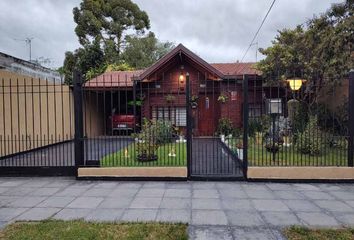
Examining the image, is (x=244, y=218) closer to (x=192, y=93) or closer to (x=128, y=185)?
(x=128, y=185)

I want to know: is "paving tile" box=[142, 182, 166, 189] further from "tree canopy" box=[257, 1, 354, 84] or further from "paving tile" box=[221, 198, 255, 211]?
"tree canopy" box=[257, 1, 354, 84]

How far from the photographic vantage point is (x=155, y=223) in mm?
4617

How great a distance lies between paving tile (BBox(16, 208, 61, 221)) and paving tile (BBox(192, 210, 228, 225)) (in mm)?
2306

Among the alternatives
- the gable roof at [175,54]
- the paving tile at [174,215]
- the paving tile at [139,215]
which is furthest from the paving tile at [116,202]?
the gable roof at [175,54]

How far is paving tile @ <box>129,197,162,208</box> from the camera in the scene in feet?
18.0

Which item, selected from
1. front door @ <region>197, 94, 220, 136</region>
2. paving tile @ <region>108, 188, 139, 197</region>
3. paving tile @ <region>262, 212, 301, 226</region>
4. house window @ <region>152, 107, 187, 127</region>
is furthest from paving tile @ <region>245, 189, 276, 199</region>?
front door @ <region>197, 94, 220, 136</region>

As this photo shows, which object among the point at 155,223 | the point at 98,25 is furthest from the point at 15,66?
the point at 98,25

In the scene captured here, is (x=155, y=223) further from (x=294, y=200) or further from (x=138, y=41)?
(x=138, y=41)

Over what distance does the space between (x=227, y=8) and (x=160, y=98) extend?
543 cm

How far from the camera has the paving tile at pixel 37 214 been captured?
16.1 ft

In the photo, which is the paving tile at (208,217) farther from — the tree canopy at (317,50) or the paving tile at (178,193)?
the tree canopy at (317,50)

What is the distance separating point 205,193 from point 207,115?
10.6m

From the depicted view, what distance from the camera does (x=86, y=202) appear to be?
5734 millimetres

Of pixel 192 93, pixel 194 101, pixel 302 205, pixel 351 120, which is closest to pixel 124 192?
pixel 302 205
